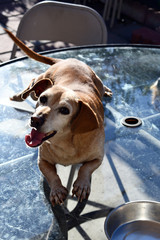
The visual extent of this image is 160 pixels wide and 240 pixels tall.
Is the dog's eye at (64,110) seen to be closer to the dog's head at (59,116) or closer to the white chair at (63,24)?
the dog's head at (59,116)

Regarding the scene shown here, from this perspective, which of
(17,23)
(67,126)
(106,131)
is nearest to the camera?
(67,126)

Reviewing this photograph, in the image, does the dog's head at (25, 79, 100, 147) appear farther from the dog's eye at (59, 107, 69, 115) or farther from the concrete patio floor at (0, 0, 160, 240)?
the concrete patio floor at (0, 0, 160, 240)

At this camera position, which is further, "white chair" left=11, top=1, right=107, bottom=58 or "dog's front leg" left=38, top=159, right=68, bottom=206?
"white chair" left=11, top=1, right=107, bottom=58

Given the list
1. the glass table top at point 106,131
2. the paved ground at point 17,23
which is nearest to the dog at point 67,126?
the glass table top at point 106,131

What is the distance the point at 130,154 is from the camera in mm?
1885

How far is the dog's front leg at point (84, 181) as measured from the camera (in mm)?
1570

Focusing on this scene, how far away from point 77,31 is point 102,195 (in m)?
1.92

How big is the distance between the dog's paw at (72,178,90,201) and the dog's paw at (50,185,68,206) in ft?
0.14

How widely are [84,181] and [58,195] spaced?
0.13 metres

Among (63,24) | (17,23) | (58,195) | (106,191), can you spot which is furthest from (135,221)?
(17,23)

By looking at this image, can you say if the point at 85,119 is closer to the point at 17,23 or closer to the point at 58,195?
the point at 58,195

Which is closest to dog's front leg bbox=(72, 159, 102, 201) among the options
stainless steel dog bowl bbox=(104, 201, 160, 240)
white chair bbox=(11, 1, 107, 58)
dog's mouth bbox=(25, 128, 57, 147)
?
stainless steel dog bowl bbox=(104, 201, 160, 240)

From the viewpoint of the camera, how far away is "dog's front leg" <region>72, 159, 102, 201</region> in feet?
5.15

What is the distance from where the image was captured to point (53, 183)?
5.26ft
